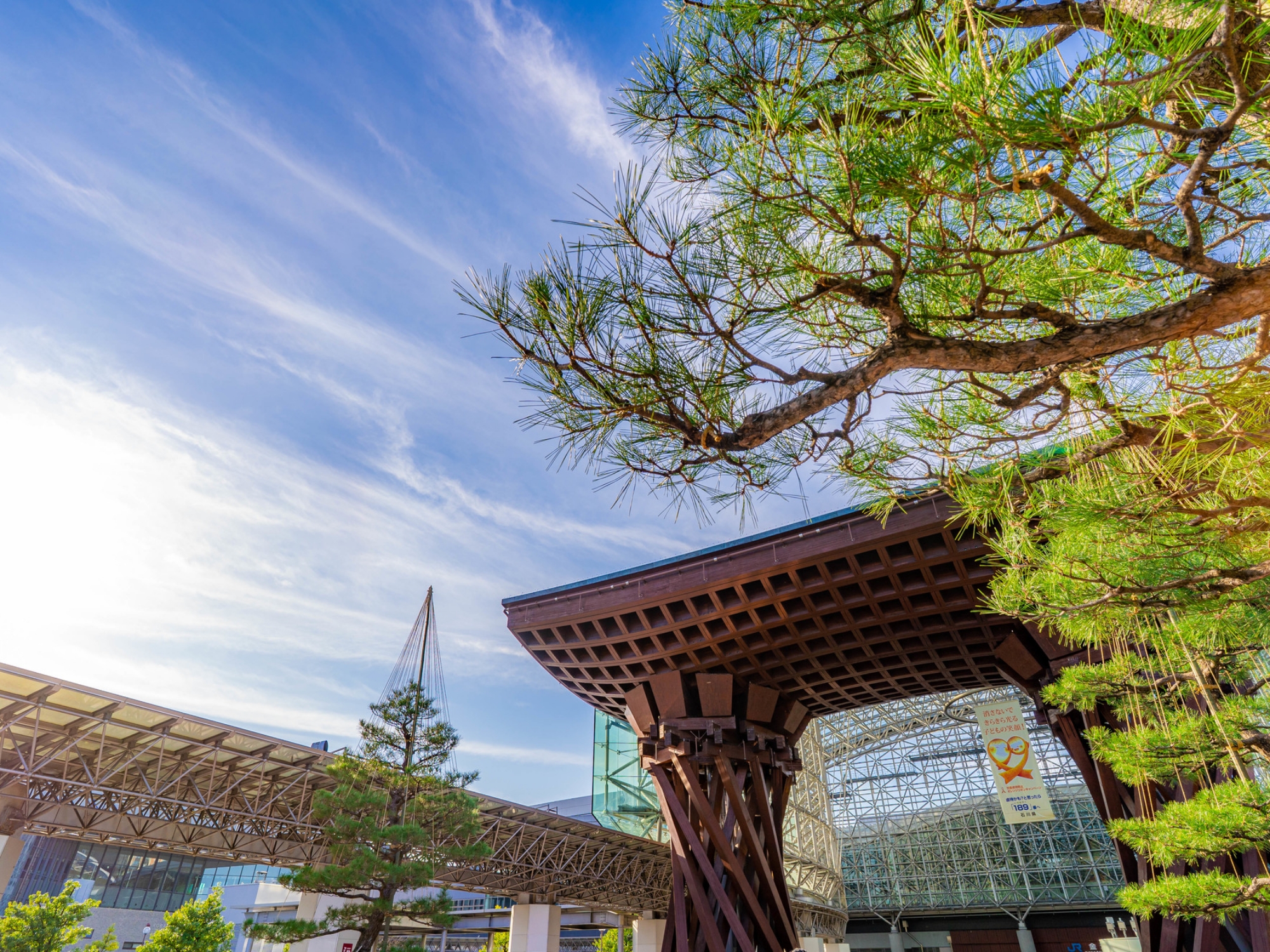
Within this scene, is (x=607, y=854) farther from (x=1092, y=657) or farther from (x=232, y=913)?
(x=232, y=913)

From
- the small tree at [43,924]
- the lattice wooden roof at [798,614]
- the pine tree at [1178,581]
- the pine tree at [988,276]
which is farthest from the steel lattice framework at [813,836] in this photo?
the pine tree at [988,276]

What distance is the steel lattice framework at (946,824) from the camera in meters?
29.6

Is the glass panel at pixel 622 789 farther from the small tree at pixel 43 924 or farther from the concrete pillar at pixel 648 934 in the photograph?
the small tree at pixel 43 924

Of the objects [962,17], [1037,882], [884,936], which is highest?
[962,17]

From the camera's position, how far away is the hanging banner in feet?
52.0

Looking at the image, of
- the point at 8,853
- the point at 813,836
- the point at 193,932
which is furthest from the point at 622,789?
the point at 8,853

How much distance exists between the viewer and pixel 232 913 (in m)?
34.3

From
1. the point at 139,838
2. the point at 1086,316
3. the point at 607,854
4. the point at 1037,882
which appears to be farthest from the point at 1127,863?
the point at 1037,882

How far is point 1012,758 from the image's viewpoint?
16.6 m

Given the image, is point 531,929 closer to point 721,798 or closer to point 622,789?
point 622,789

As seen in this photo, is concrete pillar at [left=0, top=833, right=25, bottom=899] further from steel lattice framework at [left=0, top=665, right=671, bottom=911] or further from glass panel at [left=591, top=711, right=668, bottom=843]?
glass panel at [left=591, top=711, right=668, bottom=843]

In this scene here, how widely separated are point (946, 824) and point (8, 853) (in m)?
34.7

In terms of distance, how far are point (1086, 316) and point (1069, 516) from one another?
1.17m

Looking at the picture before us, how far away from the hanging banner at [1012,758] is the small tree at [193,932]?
19.9 m
